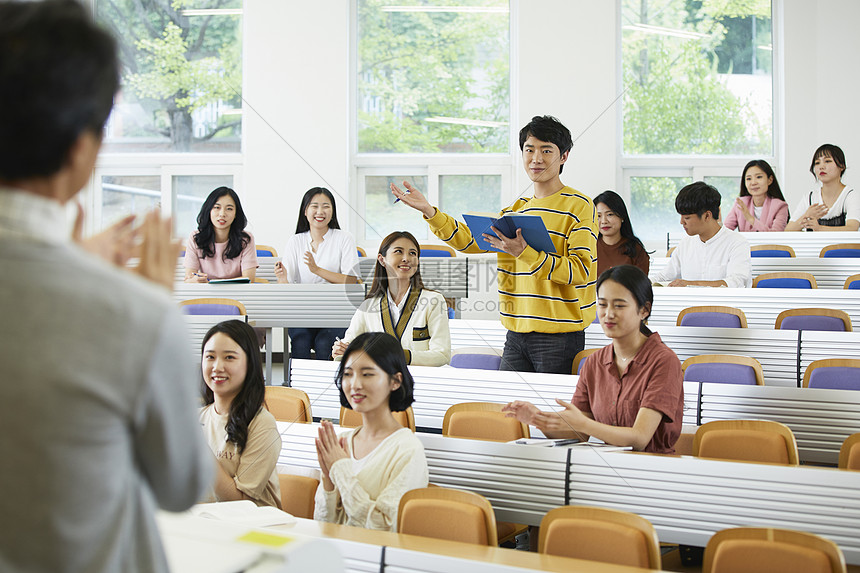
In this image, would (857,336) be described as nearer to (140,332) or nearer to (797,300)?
(797,300)

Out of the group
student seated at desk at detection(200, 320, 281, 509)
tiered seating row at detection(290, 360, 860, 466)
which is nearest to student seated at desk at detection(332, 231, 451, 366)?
tiered seating row at detection(290, 360, 860, 466)

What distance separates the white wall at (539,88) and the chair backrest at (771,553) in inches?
283

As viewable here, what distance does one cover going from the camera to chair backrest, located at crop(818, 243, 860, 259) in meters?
6.07

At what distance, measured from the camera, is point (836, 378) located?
3404mm

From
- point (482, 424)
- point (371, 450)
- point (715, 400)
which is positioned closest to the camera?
point (371, 450)

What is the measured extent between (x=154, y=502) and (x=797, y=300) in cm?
453

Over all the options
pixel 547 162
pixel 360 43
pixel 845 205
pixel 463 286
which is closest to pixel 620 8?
pixel 360 43

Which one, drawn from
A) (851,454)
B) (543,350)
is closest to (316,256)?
(543,350)

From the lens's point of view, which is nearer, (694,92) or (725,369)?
(725,369)

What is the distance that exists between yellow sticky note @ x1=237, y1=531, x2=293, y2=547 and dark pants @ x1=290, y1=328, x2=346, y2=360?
12.5ft

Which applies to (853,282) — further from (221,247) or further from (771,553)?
(221,247)

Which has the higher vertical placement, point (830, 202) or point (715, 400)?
point (830, 202)

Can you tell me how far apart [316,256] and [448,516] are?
11.0ft

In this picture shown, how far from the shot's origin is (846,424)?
3041 mm
